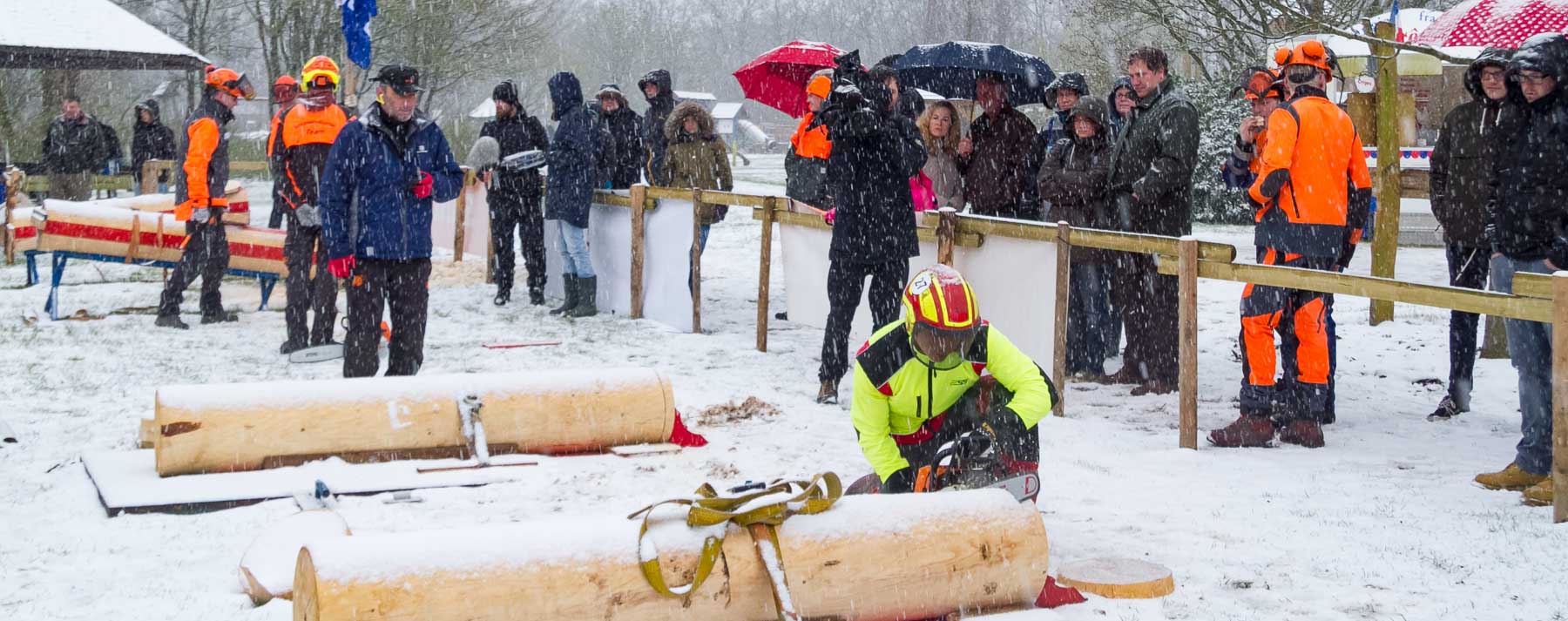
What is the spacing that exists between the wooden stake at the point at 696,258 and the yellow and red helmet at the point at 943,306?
566cm

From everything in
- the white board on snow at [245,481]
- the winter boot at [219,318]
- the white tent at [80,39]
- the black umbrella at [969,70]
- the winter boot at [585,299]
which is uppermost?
the white tent at [80,39]

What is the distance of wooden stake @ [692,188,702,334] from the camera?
33.8 ft

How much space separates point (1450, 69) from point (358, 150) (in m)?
17.2

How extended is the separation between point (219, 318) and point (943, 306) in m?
8.15

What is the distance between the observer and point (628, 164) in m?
11.8

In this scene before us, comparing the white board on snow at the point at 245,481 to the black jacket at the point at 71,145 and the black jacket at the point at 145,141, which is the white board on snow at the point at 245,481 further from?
the black jacket at the point at 71,145

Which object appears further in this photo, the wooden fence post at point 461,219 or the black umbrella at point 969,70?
the wooden fence post at point 461,219

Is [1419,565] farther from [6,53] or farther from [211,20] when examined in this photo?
[211,20]

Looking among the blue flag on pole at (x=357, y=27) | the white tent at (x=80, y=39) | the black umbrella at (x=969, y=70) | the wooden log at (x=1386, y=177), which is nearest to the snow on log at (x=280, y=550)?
the black umbrella at (x=969, y=70)

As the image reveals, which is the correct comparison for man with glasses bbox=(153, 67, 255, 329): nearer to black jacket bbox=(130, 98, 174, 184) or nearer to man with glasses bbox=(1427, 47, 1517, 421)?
man with glasses bbox=(1427, 47, 1517, 421)

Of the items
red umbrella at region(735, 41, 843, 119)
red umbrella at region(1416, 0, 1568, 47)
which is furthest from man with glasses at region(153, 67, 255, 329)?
red umbrella at region(1416, 0, 1568, 47)

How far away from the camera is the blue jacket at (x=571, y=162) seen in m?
11.2

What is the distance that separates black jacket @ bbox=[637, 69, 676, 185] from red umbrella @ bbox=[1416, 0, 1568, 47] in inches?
246

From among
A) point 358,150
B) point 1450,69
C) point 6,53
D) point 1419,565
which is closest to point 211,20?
point 6,53
